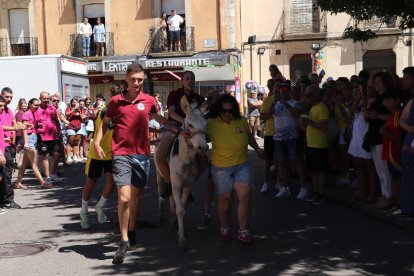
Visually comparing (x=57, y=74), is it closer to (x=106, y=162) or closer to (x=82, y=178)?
(x=82, y=178)

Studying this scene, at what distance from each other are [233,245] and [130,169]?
1.53 metres

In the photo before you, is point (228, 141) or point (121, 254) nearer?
point (121, 254)

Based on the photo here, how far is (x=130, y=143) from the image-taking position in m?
6.46

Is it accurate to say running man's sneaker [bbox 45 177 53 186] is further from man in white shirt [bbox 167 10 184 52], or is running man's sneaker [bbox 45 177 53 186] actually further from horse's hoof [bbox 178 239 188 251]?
man in white shirt [bbox 167 10 184 52]

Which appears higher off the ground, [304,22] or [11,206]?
[304,22]

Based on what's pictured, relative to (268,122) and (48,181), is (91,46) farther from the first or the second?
(268,122)

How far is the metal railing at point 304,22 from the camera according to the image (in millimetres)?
28172

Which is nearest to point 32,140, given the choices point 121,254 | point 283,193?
point 283,193

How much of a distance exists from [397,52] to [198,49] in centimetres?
950

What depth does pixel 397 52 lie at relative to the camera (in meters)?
27.8

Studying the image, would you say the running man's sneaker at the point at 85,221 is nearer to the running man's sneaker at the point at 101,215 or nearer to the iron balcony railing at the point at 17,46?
the running man's sneaker at the point at 101,215

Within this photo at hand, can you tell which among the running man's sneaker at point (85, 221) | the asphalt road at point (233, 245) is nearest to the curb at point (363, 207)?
the asphalt road at point (233, 245)

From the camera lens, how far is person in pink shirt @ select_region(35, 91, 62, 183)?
1248 centimetres

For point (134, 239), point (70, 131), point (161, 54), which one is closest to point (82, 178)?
point (70, 131)
